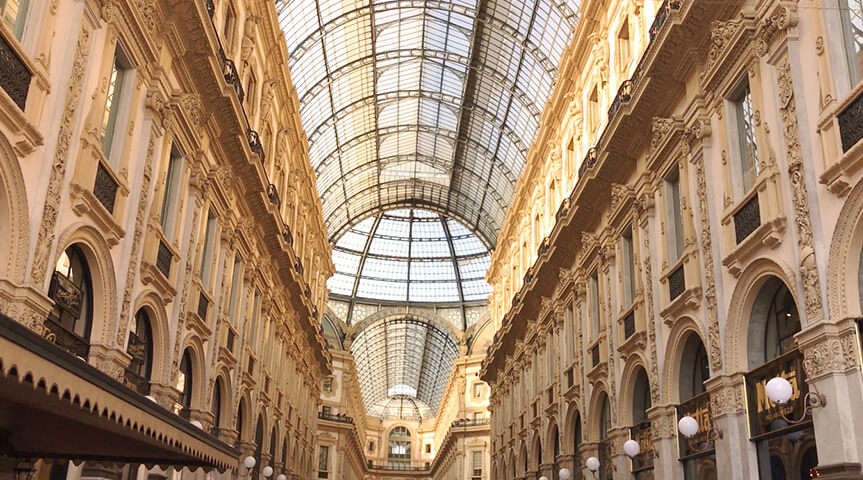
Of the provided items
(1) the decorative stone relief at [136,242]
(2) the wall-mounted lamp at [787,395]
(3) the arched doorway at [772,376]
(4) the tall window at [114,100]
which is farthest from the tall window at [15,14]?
(3) the arched doorway at [772,376]

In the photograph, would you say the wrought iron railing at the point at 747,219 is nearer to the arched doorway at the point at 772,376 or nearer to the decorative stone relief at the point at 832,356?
the arched doorway at the point at 772,376

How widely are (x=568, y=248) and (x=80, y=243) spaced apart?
685 inches

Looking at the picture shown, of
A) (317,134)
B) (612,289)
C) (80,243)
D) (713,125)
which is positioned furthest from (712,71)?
(317,134)

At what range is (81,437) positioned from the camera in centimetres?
1078

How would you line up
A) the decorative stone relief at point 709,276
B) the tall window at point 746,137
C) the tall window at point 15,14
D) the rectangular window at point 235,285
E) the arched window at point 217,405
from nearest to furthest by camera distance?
the tall window at point 15,14, the tall window at point 746,137, the decorative stone relief at point 709,276, the arched window at point 217,405, the rectangular window at point 235,285

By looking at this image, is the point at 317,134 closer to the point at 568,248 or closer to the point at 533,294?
the point at 533,294

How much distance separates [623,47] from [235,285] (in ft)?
43.9

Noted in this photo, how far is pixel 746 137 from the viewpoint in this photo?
14.6 meters

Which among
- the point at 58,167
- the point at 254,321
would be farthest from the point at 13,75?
the point at 254,321

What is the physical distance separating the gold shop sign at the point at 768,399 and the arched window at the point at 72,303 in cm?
1090

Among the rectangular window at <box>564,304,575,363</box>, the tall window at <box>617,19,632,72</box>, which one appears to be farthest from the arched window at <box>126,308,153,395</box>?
the rectangular window at <box>564,304,575,363</box>

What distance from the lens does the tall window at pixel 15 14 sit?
10422 millimetres

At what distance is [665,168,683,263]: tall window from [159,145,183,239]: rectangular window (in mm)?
10952

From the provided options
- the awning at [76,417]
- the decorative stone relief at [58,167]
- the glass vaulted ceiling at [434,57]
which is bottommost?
the awning at [76,417]
